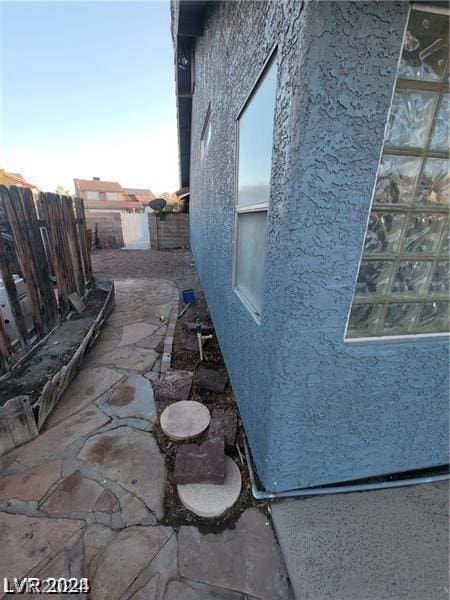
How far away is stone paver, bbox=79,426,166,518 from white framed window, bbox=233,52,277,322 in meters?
1.41

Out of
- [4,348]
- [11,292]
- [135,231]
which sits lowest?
[135,231]

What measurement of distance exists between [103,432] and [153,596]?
128cm

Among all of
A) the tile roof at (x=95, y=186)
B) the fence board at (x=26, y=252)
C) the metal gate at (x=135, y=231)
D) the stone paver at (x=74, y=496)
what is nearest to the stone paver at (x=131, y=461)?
the stone paver at (x=74, y=496)

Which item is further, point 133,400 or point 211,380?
point 211,380

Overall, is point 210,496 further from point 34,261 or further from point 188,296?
point 188,296

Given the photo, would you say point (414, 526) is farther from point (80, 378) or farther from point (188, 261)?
point (188, 261)

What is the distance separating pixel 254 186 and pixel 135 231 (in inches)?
582

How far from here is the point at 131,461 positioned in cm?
200

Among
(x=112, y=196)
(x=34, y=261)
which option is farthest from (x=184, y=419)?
(x=112, y=196)

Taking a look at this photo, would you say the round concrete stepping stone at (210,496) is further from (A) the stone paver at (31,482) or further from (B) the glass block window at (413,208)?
(B) the glass block window at (413,208)

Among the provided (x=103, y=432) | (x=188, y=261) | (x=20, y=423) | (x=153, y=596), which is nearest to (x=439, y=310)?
(x=153, y=596)

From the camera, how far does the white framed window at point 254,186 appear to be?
154cm

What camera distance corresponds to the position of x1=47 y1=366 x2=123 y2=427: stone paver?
2.50 meters

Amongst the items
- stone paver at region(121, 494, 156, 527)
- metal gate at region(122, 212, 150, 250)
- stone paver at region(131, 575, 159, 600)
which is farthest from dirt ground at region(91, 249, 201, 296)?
stone paver at region(131, 575, 159, 600)
